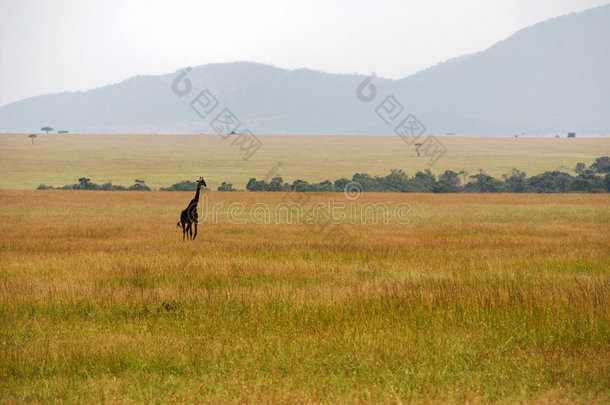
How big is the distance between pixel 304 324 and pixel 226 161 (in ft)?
386

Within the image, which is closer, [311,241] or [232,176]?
[311,241]

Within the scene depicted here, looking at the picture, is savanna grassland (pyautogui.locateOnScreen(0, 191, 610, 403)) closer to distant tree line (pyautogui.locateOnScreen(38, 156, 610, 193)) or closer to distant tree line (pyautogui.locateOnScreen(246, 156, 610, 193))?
distant tree line (pyautogui.locateOnScreen(246, 156, 610, 193))

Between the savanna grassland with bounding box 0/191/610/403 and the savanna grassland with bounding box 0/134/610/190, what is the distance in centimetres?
6190

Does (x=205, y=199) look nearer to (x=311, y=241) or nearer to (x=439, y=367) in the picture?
(x=311, y=241)

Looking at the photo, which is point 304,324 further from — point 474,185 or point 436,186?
point 474,185

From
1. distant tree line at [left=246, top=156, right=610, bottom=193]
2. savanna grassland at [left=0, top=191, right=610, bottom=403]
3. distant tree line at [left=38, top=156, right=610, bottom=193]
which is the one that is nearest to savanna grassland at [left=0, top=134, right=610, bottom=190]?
distant tree line at [left=38, top=156, right=610, bottom=193]

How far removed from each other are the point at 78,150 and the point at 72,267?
5661 inches

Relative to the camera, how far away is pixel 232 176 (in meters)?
95.1

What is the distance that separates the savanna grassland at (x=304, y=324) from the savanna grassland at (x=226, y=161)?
6190cm

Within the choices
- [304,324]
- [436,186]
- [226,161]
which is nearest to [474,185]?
[436,186]

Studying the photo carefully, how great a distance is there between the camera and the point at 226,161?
12525cm

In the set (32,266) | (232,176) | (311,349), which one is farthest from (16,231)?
(232,176)

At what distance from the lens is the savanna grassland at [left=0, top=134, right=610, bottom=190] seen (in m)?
94.9

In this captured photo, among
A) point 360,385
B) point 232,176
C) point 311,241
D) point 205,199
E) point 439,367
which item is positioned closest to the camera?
point 360,385
